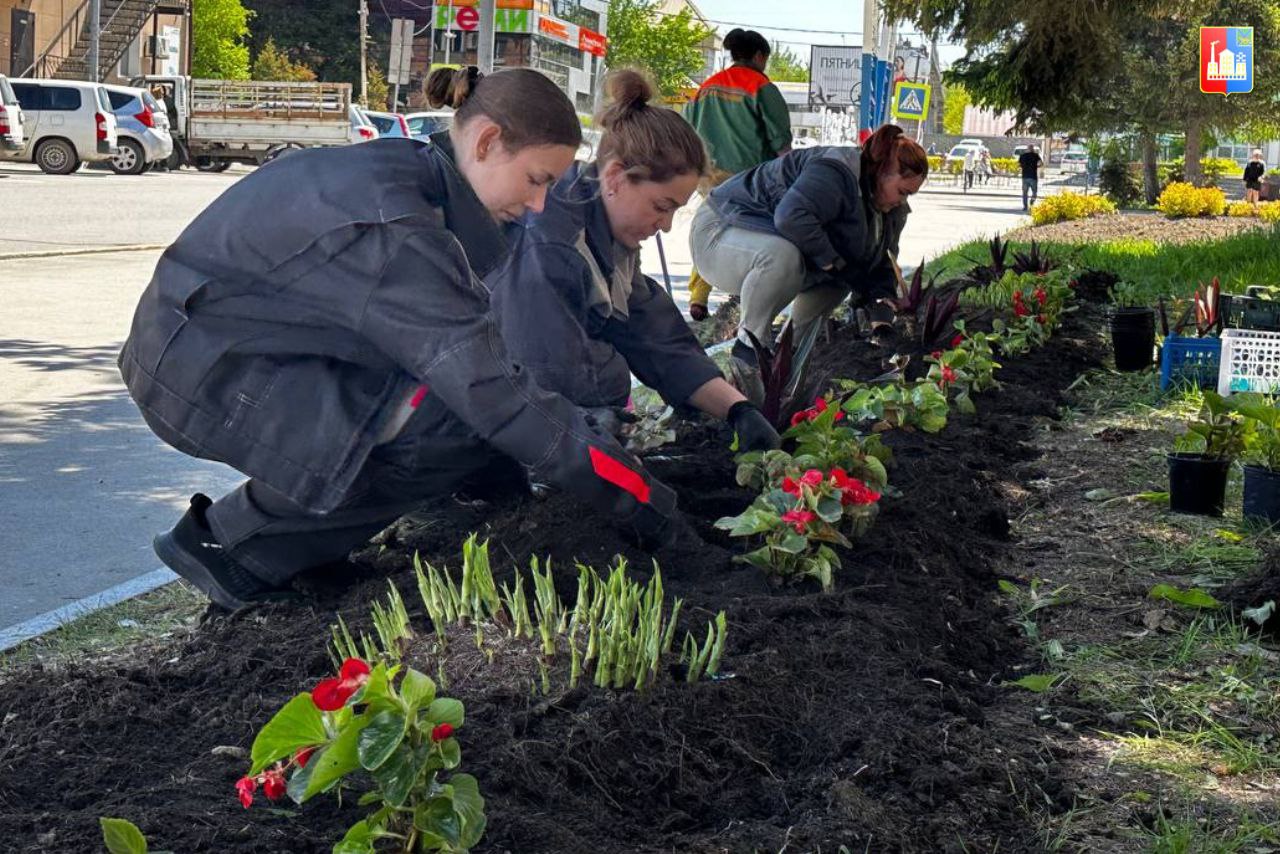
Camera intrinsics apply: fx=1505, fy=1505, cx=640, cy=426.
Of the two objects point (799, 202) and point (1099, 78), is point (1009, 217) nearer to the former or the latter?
point (1099, 78)

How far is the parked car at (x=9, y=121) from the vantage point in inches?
981

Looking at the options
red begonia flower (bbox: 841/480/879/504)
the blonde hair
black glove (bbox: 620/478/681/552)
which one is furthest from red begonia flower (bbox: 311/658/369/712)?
the blonde hair

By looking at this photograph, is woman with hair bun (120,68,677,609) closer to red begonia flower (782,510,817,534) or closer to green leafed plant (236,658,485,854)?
red begonia flower (782,510,817,534)

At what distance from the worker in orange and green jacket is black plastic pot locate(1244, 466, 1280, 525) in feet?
17.3

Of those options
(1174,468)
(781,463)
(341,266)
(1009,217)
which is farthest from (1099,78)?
(1009,217)

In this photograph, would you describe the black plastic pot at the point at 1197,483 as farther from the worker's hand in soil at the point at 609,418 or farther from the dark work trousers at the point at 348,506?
the dark work trousers at the point at 348,506

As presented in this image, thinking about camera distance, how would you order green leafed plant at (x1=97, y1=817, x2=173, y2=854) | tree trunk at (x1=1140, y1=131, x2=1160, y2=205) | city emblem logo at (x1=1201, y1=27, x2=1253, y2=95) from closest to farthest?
green leafed plant at (x1=97, y1=817, x2=173, y2=854)
city emblem logo at (x1=1201, y1=27, x2=1253, y2=95)
tree trunk at (x1=1140, y1=131, x2=1160, y2=205)

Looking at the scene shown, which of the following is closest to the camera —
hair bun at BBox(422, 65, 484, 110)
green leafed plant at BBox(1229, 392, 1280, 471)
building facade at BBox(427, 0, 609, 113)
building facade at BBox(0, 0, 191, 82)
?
hair bun at BBox(422, 65, 484, 110)

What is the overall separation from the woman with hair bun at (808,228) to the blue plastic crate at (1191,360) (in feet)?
4.50

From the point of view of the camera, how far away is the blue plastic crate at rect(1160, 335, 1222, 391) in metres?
6.77

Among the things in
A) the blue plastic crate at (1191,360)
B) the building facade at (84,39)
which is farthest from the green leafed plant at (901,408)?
the building facade at (84,39)

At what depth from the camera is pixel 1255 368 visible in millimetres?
5965

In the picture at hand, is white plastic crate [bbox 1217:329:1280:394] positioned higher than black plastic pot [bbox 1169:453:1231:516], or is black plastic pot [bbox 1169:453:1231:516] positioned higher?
white plastic crate [bbox 1217:329:1280:394]

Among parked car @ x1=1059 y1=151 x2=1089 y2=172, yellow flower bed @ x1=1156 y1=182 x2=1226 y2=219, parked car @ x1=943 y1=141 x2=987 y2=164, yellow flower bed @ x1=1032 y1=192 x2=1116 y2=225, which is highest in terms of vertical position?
parked car @ x1=1059 y1=151 x2=1089 y2=172
